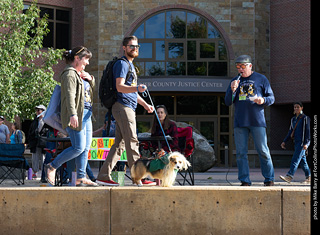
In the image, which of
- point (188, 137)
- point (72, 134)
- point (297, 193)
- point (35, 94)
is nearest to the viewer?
point (297, 193)

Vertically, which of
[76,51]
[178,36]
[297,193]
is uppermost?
[178,36]

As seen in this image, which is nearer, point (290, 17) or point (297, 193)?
point (297, 193)

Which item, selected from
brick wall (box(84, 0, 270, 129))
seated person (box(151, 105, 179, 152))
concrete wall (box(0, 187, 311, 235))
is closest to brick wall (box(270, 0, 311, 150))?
brick wall (box(84, 0, 270, 129))

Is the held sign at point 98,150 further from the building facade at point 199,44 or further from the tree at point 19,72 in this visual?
the building facade at point 199,44

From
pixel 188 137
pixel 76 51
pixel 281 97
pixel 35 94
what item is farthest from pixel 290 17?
pixel 76 51

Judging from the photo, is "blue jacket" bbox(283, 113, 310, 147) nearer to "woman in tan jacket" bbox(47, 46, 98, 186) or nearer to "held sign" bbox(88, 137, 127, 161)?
"held sign" bbox(88, 137, 127, 161)

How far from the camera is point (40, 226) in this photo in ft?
19.4

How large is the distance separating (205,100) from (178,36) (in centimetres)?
325

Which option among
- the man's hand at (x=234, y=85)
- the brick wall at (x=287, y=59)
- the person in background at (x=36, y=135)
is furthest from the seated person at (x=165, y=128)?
the brick wall at (x=287, y=59)

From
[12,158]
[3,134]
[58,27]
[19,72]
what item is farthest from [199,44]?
[12,158]

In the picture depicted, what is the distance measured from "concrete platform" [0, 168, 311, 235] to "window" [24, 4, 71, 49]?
21.8 metres

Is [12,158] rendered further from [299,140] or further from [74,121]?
[299,140]

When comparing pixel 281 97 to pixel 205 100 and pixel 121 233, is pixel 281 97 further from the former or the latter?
pixel 121 233

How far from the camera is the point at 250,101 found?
809cm
